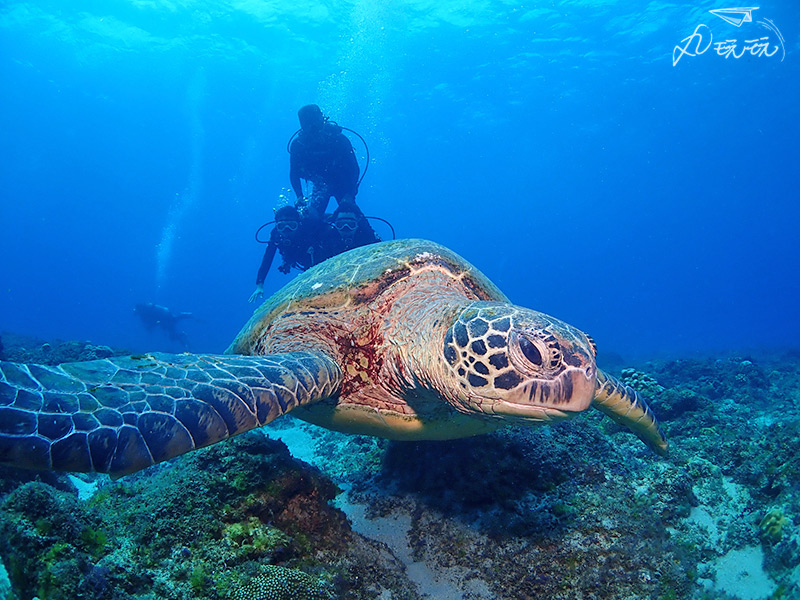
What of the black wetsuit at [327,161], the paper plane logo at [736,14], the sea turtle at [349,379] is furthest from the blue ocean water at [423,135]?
the sea turtle at [349,379]

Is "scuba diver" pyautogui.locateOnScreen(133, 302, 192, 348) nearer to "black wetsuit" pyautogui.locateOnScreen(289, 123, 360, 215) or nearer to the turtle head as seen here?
"black wetsuit" pyautogui.locateOnScreen(289, 123, 360, 215)

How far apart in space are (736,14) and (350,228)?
1215 inches

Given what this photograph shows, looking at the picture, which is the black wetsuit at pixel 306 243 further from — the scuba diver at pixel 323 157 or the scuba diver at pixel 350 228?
the scuba diver at pixel 323 157

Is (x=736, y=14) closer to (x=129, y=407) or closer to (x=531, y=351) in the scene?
(x=531, y=351)

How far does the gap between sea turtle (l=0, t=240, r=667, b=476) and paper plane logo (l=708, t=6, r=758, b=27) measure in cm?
3168

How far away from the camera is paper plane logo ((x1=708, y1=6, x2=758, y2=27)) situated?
23.0 meters

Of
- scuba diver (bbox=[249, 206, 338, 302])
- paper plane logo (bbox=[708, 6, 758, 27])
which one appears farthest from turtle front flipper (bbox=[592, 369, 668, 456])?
paper plane logo (bbox=[708, 6, 758, 27])

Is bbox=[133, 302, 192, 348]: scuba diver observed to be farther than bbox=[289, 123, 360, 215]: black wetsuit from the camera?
Yes

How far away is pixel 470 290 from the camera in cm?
368

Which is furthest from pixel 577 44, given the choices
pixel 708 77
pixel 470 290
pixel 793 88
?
pixel 470 290

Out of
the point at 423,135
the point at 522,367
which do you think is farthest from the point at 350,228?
the point at 423,135

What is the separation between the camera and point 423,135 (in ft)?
178

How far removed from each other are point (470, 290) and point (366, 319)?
114cm

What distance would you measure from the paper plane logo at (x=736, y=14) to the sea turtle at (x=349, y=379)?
104 feet
